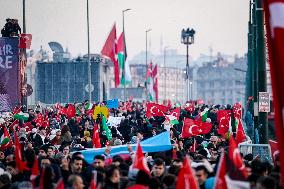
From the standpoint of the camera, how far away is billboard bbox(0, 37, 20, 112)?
3103 cm

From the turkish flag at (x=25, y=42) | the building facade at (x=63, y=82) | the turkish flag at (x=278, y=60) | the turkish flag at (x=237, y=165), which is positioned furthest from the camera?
the building facade at (x=63, y=82)

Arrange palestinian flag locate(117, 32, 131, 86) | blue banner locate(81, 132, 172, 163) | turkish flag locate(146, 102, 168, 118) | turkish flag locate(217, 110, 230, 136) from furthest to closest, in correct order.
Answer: palestinian flag locate(117, 32, 131, 86) < turkish flag locate(146, 102, 168, 118) < turkish flag locate(217, 110, 230, 136) < blue banner locate(81, 132, 172, 163)

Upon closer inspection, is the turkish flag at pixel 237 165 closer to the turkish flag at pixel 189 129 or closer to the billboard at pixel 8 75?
the turkish flag at pixel 189 129

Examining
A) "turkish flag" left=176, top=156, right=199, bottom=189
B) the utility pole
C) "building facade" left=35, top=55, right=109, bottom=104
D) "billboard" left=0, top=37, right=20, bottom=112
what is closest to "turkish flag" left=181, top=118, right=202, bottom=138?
the utility pole

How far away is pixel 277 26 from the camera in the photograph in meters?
10.6

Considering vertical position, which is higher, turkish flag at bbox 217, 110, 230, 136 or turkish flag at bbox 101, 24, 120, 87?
turkish flag at bbox 101, 24, 120, 87

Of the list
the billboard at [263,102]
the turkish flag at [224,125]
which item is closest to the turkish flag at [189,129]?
the turkish flag at [224,125]

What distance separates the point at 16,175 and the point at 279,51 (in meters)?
6.04

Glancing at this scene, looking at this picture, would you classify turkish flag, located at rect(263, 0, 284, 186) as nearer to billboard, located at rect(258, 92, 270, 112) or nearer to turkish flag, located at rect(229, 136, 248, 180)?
turkish flag, located at rect(229, 136, 248, 180)

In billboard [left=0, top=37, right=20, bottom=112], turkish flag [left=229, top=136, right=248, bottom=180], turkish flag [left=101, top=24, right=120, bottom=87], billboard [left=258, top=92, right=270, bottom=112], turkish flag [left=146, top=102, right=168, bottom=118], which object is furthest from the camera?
turkish flag [left=101, top=24, right=120, bottom=87]

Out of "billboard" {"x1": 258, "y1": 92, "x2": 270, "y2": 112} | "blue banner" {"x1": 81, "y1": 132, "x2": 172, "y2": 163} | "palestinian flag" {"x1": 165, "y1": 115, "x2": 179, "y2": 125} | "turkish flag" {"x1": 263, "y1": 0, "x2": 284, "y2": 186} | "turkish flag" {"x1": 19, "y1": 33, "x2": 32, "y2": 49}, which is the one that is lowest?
"blue banner" {"x1": 81, "y1": 132, "x2": 172, "y2": 163}

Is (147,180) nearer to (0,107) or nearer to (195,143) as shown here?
(195,143)

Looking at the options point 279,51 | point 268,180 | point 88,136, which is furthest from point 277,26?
point 88,136

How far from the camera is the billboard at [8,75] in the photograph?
3103 cm
